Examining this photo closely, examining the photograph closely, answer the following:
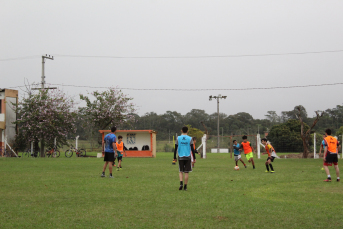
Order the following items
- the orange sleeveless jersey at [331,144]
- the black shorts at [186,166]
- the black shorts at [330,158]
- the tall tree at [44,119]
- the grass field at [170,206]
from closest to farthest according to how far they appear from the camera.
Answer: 1. the grass field at [170,206]
2. the black shorts at [186,166]
3. the black shorts at [330,158]
4. the orange sleeveless jersey at [331,144]
5. the tall tree at [44,119]

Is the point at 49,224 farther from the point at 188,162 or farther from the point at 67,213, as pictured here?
the point at 188,162

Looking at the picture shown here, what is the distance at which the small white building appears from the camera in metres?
37.2

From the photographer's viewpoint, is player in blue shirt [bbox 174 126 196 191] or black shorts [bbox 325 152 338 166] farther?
black shorts [bbox 325 152 338 166]

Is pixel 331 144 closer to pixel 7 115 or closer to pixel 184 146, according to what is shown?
pixel 184 146

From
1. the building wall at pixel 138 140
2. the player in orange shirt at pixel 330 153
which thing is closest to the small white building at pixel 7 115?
the building wall at pixel 138 140

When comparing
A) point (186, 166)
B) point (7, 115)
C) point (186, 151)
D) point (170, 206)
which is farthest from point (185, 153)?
point (7, 115)

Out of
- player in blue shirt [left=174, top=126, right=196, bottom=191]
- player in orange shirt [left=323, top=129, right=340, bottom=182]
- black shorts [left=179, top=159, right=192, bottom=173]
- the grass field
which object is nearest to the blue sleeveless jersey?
player in blue shirt [left=174, top=126, right=196, bottom=191]

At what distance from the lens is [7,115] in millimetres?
37625

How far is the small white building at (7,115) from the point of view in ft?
122

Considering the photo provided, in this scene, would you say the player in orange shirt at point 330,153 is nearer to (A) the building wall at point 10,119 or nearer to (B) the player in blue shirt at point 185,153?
(B) the player in blue shirt at point 185,153

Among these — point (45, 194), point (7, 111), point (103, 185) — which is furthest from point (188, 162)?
point (7, 111)

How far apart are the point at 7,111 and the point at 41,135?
17.1 ft

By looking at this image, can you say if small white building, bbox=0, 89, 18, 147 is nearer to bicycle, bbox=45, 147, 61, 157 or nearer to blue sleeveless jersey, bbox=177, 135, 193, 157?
bicycle, bbox=45, 147, 61, 157

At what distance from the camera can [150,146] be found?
125 ft
